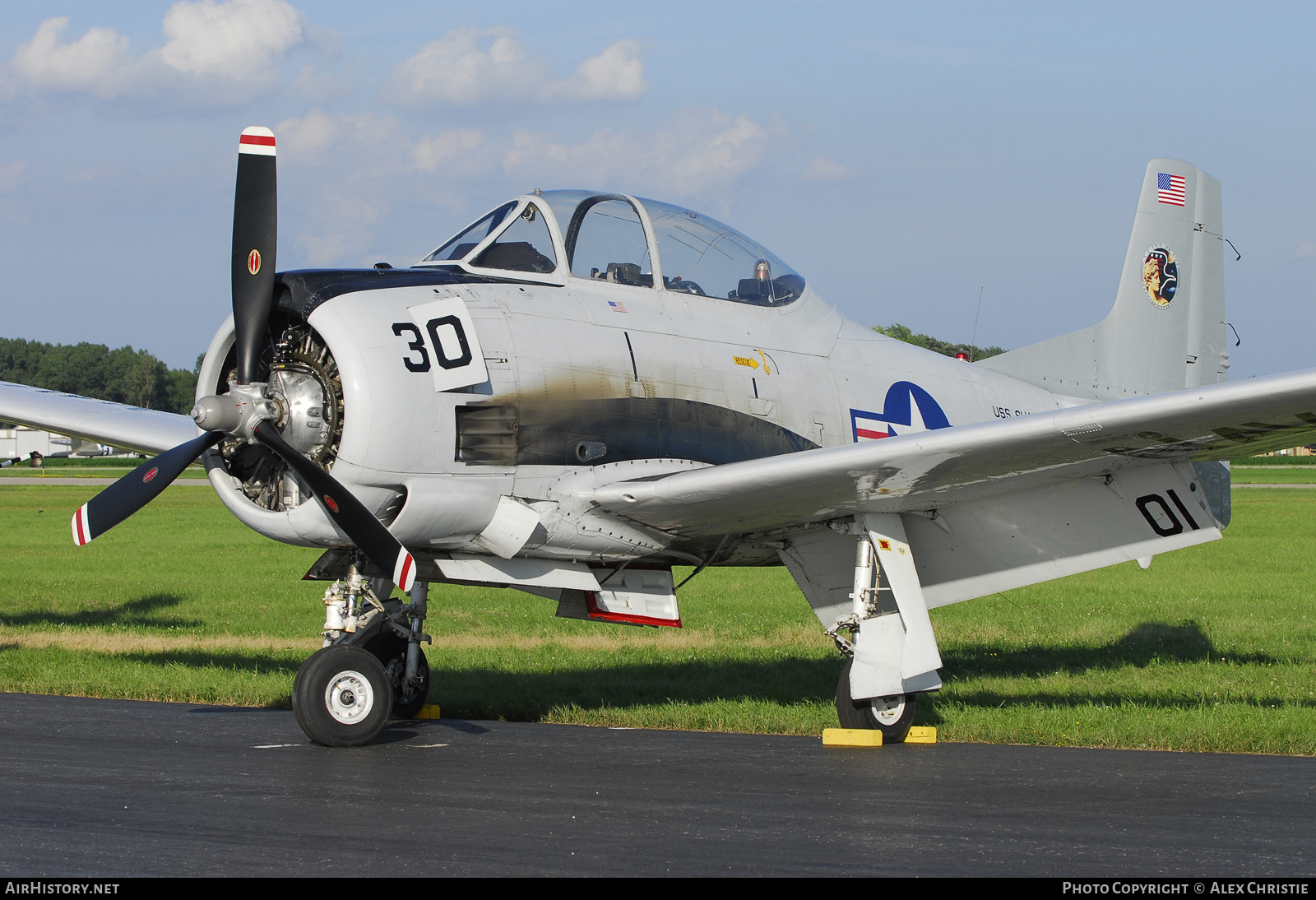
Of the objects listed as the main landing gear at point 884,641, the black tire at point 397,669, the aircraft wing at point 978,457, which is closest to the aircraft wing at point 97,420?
the black tire at point 397,669

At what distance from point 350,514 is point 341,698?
1.43 metres

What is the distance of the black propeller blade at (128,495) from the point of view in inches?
297

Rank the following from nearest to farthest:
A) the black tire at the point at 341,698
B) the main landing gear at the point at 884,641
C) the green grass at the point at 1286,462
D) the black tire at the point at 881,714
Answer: the black tire at the point at 341,698 → the main landing gear at the point at 884,641 → the black tire at the point at 881,714 → the green grass at the point at 1286,462

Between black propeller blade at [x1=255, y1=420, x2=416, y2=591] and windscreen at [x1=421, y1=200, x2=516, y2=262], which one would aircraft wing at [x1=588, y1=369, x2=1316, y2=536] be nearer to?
black propeller blade at [x1=255, y1=420, x2=416, y2=591]

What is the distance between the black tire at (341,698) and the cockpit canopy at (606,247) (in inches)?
99.9

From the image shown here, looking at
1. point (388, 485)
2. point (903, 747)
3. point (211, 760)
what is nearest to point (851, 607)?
point (903, 747)

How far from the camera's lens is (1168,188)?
39.5 feet

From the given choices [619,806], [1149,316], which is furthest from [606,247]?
[1149,316]

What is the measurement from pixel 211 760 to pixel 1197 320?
31.0 ft

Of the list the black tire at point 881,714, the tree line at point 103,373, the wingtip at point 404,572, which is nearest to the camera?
the wingtip at point 404,572

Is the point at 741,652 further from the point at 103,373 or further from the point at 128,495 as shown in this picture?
the point at 103,373

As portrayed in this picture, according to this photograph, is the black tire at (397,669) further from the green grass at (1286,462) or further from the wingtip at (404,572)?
the green grass at (1286,462)

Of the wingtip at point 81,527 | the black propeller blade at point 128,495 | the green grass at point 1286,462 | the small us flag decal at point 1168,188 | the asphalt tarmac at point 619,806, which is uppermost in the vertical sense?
the green grass at point 1286,462

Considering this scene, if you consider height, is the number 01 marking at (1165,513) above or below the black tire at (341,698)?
above
